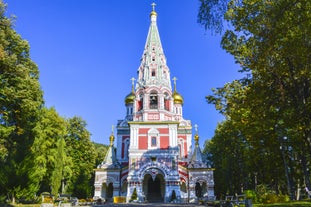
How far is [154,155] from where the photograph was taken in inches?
1152

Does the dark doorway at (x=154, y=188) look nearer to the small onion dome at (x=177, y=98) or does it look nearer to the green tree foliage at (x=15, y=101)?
the small onion dome at (x=177, y=98)

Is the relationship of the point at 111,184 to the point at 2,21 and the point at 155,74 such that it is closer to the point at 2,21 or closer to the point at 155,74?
the point at 155,74

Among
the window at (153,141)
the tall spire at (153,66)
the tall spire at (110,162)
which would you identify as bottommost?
the tall spire at (110,162)

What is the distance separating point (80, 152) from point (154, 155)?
12.0m

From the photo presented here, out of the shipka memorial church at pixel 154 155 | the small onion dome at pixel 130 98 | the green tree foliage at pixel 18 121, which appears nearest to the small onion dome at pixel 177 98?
the shipka memorial church at pixel 154 155

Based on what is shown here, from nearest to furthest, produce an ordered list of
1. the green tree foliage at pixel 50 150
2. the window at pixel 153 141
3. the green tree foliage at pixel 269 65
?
the green tree foliage at pixel 269 65, the green tree foliage at pixel 50 150, the window at pixel 153 141

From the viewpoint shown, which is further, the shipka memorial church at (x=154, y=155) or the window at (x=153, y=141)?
the window at (x=153, y=141)

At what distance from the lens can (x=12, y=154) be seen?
19.8m

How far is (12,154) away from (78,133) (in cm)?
1630

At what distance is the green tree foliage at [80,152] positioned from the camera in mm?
33438

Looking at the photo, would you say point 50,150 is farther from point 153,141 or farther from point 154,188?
point 154,188

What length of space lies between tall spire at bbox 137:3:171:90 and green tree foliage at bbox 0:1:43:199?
16445 millimetres

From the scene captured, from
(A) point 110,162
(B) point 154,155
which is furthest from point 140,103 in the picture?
(A) point 110,162

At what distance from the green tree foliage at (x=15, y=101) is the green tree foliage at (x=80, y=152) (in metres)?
13.8
